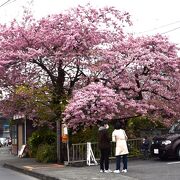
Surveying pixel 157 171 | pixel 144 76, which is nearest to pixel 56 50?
pixel 144 76

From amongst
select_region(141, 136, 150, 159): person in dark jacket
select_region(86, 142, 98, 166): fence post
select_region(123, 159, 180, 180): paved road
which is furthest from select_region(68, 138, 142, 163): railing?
select_region(123, 159, 180, 180): paved road

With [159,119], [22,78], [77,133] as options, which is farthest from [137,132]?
[22,78]

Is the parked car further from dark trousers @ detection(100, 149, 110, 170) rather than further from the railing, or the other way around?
dark trousers @ detection(100, 149, 110, 170)

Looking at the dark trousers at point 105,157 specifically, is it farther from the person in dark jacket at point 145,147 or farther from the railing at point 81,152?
A: the person in dark jacket at point 145,147

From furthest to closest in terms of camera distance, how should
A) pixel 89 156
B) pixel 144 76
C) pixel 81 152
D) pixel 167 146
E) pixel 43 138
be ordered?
pixel 43 138
pixel 144 76
pixel 81 152
pixel 89 156
pixel 167 146

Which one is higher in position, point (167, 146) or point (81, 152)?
point (167, 146)

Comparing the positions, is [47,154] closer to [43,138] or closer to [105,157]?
[43,138]

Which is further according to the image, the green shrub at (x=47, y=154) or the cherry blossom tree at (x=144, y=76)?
the green shrub at (x=47, y=154)

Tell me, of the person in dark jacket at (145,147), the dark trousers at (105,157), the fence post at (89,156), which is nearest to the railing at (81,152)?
the fence post at (89,156)

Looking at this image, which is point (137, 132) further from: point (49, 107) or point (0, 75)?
point (0, 75)

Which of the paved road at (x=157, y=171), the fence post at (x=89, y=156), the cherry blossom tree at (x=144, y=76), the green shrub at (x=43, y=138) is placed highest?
the cherry blossom tree at (x=144, y=76)

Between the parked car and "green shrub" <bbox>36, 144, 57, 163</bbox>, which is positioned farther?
"green shrub" <bbox>36, 144, 57, 163</bbox>

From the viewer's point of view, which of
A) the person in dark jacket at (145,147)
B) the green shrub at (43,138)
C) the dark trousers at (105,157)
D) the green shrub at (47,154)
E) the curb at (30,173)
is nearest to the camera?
the dark trousers at (105,157)

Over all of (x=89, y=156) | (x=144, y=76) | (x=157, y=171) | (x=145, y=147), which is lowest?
(x=157, y=171)
